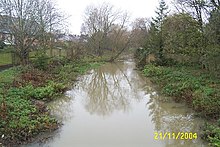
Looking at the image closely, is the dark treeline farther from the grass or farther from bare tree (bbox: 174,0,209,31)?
the grass

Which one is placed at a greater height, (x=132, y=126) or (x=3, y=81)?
(x=3, y=81)

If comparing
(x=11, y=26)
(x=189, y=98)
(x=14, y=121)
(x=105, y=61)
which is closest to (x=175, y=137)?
(x=189, y=98)

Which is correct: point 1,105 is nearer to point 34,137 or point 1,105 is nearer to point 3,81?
point 34,137

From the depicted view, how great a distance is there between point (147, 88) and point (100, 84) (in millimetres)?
3723

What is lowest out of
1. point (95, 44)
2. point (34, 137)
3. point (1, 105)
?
point (34, 137)

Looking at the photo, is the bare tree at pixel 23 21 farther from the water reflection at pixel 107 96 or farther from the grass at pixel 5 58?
the water reflection at pixel 107 96

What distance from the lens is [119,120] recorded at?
27.7 feet

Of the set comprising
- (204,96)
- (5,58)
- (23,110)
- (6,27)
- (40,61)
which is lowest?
(23,110)

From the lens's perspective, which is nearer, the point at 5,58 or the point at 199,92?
the point at 199,92

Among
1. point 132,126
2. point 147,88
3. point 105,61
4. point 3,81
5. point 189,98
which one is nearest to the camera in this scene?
point 132,126

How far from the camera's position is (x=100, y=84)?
16547 millimetres

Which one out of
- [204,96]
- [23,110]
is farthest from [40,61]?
[204,96]
